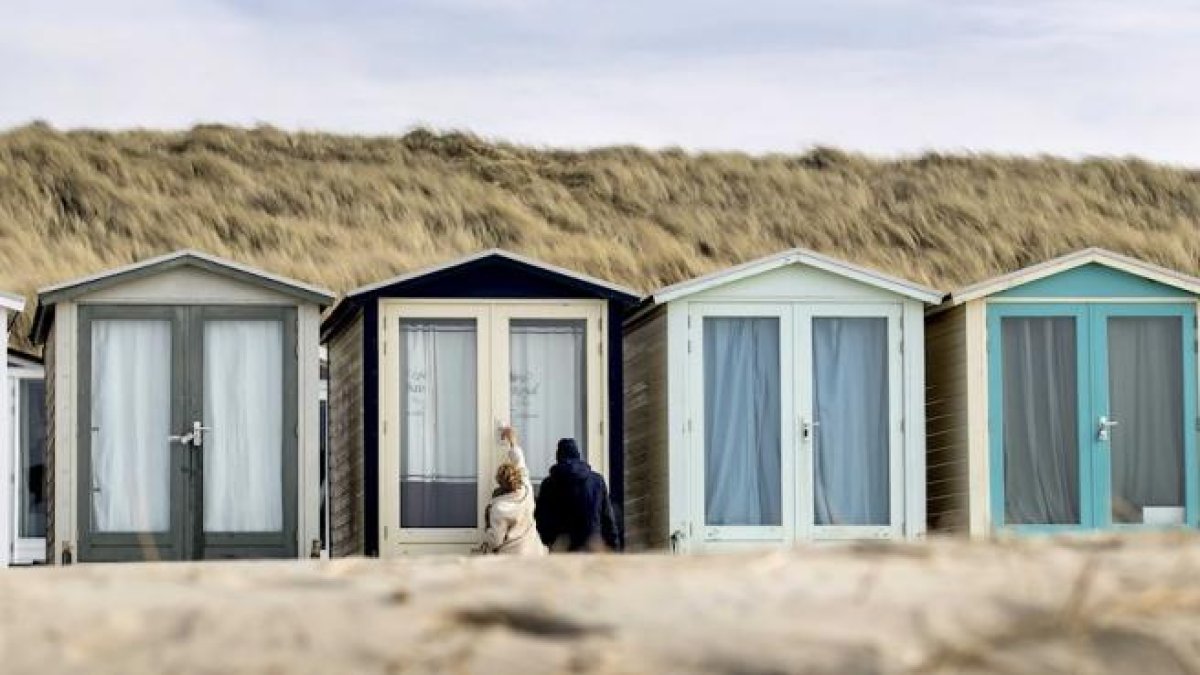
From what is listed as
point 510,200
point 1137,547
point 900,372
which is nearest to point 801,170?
point 510,200

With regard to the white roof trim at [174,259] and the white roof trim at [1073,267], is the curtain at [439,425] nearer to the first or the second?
the white roof trim at [174,259]

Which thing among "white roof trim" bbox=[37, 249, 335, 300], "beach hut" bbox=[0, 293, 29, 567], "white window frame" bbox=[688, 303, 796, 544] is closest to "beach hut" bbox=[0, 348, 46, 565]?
"beach hut" bbox=[0, 293, 29, 567]

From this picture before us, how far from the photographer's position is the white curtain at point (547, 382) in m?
16.2

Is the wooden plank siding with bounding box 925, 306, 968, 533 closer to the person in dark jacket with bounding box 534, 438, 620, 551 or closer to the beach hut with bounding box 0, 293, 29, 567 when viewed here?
the person in dark jacket with bounding box 534, 438, 620, 551

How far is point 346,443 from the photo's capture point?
17.8 m

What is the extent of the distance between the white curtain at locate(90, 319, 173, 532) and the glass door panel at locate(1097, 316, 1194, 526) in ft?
20.4

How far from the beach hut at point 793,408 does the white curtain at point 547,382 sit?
622 mm

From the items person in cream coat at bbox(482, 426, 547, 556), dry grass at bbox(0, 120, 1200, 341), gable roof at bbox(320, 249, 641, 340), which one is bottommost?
person in cream coat at bbox(482, 426, 547, 556)

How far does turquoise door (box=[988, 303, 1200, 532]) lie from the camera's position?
16.7 m

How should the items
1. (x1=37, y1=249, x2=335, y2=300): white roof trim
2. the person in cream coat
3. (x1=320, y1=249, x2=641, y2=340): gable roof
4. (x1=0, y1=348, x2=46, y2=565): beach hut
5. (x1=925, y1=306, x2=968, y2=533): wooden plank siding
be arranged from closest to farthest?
the person in cream coat < (x1=37, y1=249, x2=335, y2=300): white roof trim < (x1=320, y1=249, x2=641, y2=340): gable roof < (x1=925, y1=306, x2=968, y2=533): wooden plank siding < (x1=0, y1=348, x2=46, y2=565): beach hut

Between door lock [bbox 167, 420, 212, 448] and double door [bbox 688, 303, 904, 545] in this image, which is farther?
double door [bbox 688, 303, 904, 545]

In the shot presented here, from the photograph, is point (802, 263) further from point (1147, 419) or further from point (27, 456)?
point (27, 456)

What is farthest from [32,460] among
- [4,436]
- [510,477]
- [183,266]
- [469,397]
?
[510,477]

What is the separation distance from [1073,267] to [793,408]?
2.05 m
